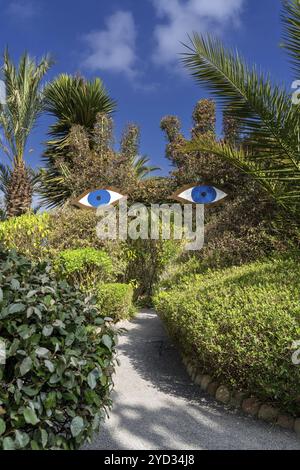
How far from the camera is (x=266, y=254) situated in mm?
5938

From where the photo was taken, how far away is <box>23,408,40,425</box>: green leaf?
1828 millimetres

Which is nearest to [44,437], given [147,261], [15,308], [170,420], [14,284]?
[15,308]

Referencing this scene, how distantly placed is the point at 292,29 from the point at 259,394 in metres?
3.53

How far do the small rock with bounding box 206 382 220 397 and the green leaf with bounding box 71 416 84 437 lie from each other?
2.03 metres

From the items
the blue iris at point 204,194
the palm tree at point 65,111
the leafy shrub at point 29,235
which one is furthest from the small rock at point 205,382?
the palm tree at point 65,111

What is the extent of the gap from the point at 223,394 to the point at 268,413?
1.57ft

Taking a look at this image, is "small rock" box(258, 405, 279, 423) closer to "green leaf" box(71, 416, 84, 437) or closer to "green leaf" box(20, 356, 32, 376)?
"green leaf" box(71, 416, 84, 437)

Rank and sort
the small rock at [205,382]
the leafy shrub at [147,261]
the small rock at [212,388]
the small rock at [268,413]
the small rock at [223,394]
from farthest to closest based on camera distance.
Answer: the leafy shrub at [147,261] → the small rock at [205,382] → the small rock at [212,388] → the small rock at [223,394] → the small rock at [268,413]

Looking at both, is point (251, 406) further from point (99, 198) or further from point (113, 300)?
point (99, 198)

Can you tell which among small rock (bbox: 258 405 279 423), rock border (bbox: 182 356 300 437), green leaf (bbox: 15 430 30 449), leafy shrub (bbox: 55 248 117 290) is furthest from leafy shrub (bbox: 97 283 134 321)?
green leaf (bbox: 15 430 30 449)

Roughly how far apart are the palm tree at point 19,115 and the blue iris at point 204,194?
488 cm

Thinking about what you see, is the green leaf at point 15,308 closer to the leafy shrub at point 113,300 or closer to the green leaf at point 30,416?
the green leaf at point 30,416

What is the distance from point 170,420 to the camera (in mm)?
3215

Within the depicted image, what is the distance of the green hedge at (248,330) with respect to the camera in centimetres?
Result: 309
